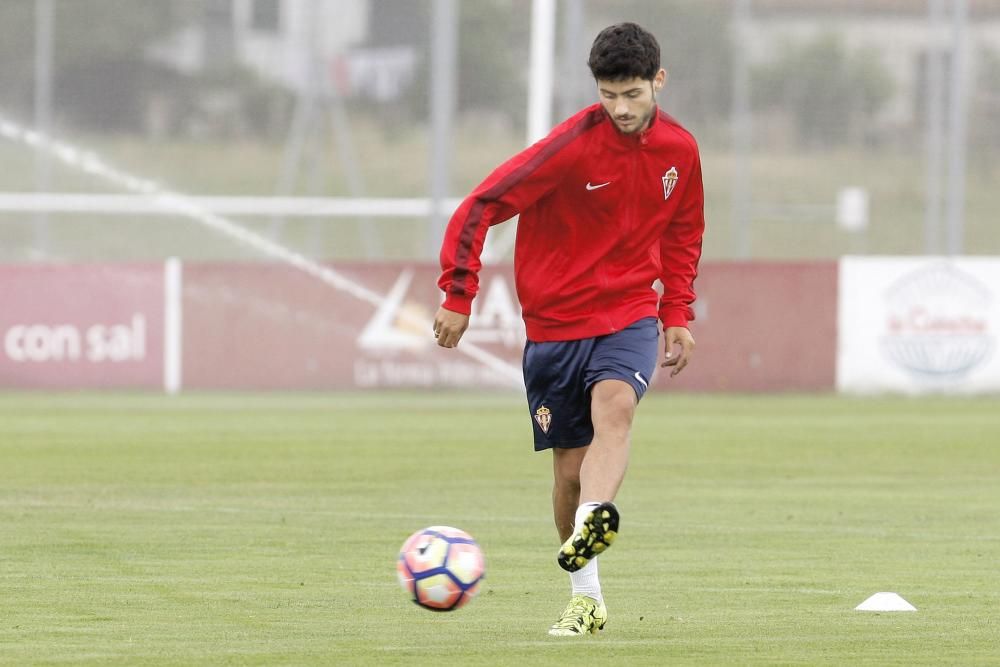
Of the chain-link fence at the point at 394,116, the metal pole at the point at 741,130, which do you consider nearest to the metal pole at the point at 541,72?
the chain-link fence at the point at 394,116

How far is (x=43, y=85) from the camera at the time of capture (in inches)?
1271

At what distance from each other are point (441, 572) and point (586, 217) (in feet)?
4.70

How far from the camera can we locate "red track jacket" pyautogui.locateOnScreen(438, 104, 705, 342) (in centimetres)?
756

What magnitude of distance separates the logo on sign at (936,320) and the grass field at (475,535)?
3151mm

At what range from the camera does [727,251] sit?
1303 inches

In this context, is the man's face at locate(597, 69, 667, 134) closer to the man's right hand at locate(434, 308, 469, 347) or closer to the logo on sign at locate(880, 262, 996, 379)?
the man's right hand at locate(434, 308, 469, 347)

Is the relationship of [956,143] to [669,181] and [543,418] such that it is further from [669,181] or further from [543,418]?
[543,418]

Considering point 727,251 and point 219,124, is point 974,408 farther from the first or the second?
point 219,124

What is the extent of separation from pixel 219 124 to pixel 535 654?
95.0 ft

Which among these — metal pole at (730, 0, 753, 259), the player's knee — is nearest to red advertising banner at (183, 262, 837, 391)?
metal pole at (730, 0, 753, 259)

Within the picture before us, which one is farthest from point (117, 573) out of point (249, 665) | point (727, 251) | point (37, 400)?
point (727, 251)

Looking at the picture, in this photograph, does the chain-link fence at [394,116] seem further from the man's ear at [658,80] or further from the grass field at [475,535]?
the man's ear at [658,80]

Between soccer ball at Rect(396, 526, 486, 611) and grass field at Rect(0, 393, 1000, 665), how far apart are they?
0.16 m

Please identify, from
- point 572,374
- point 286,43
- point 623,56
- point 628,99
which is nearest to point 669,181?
point 628,99
